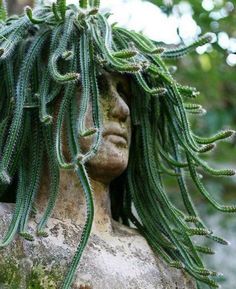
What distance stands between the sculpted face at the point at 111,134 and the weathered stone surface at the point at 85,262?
0.52 ft

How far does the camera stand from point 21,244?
1.74 metres

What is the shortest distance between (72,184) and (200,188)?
0.34 m

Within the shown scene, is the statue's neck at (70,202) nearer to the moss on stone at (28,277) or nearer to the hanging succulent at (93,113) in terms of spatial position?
the hanging succulent at (93,113)

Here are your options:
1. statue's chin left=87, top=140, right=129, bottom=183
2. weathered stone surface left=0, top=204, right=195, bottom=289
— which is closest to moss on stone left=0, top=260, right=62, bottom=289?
weathered stone surface left=0, top=204, right=195, bottom=289

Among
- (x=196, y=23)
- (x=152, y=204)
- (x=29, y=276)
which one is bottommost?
(x=29, y=276)

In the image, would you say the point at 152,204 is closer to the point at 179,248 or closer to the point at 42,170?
the point at 179,248

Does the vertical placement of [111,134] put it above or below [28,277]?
above

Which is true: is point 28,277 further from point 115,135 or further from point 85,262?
point 115,135

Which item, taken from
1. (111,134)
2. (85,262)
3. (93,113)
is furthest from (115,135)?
(85,262)

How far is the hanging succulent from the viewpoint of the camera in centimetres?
183

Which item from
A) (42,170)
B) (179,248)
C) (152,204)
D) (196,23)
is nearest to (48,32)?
(42,170)

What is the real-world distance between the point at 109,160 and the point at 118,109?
0.45ft

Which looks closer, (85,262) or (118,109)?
(85,262)

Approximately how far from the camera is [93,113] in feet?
6.09
